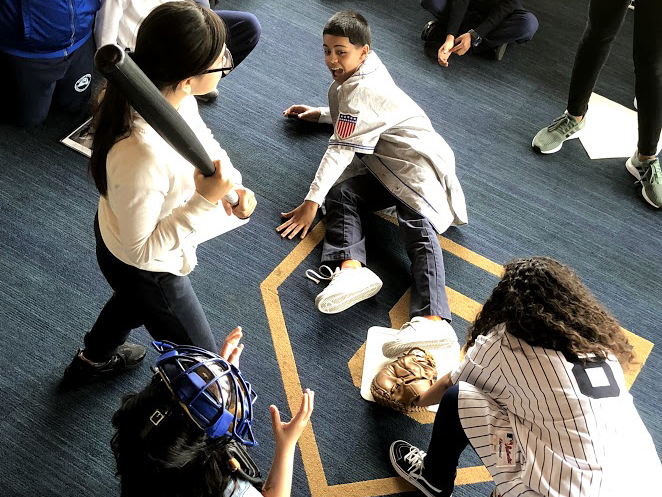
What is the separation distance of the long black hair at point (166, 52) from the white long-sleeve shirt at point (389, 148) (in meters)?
1.05

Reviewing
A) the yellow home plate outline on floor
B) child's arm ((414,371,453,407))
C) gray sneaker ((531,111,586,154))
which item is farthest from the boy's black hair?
child's arm ((414,371,453,407))

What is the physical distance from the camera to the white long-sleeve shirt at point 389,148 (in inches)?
96.8

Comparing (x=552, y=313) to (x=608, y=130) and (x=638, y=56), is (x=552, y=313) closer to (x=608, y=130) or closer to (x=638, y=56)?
(x=638, y=56)

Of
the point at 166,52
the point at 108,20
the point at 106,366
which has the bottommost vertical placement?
the point at 106,366

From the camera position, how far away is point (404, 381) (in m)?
2.18

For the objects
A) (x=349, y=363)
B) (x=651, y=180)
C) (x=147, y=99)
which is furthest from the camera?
(x=651, y=180)

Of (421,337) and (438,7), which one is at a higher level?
(438,7)

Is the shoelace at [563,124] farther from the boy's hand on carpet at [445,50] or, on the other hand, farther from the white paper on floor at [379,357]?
the white paper on floor at [379,357]

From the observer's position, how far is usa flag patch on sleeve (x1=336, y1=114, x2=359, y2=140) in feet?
8.04

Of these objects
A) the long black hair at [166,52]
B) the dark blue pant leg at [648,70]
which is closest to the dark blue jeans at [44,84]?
the long black hair at [166,52]

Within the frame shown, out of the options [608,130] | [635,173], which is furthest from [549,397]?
[608,130]

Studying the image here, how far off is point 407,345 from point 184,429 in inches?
43.0

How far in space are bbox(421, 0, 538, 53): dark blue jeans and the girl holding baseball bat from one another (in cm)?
193

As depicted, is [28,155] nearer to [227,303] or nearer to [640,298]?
[227,303]
